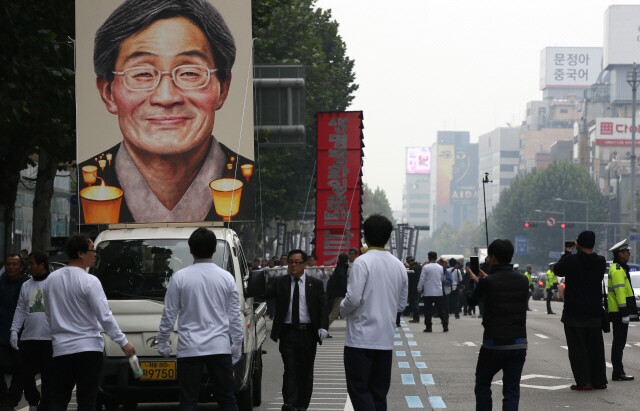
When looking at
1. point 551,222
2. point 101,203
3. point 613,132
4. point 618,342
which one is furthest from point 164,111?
point 613,132

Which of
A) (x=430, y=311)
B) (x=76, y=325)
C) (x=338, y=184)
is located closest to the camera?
(x=76, y=325)

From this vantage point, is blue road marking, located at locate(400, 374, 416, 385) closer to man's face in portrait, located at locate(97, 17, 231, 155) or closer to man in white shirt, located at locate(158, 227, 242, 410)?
man's face in portrait, located at locate(97, 17, 231, 155)

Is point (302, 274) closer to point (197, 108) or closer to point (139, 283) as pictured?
point (139, 283)

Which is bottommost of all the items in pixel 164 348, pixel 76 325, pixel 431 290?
pixel 431 290

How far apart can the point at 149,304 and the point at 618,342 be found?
6.52 meters

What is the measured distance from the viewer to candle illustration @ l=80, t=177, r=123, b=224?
12.8 meters

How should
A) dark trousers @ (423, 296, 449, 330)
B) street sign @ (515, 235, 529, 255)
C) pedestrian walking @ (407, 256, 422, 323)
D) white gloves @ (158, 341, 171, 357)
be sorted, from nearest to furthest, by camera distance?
white gloves @ (158, 341, 171, 357)
dark trousers @ (423, 296, 449, 330)
pedestrian walking @ (407, 256, 422, 323)
street sign @ (515, 235, 529, 255)

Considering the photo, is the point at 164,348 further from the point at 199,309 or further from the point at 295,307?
the point at 295,307

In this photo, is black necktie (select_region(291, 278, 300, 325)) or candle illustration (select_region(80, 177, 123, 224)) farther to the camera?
candle illustration (select_region(80, 177, 123, 224))

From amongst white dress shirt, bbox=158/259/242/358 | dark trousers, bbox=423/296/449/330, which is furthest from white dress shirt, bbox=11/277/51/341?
dark trousers, bbox=423/296/449/330

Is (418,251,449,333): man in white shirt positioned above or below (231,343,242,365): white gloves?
below

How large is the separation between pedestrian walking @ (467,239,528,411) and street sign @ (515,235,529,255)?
10149cm

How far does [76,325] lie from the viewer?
8.18 metres

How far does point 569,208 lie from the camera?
355 feet
